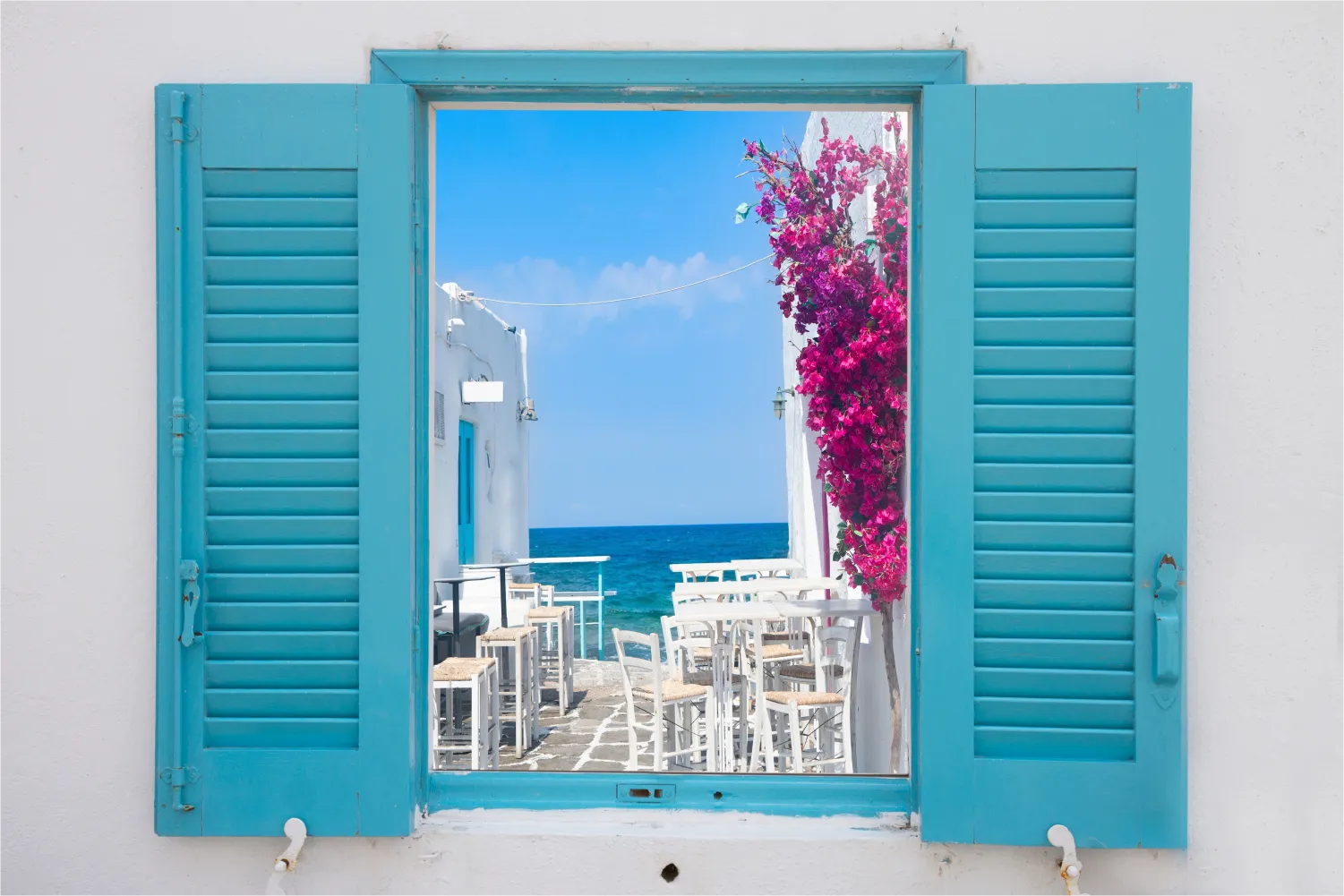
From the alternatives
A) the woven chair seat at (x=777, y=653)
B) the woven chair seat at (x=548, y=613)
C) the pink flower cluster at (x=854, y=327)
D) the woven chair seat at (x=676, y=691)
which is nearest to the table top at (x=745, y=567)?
the woven chair seat at (x=548, y=613)

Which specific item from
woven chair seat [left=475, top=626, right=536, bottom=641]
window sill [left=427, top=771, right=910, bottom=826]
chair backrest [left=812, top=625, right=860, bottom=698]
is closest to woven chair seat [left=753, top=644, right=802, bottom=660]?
chair backrest [left=812, top=625, right=860, bottom=698]

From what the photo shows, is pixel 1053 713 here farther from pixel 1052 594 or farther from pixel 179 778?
pixel 179 778

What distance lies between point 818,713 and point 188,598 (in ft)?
12.6

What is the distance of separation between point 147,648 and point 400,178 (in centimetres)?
126

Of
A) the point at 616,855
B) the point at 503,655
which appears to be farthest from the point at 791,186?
the point at 503,655

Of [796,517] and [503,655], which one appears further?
[796,517]

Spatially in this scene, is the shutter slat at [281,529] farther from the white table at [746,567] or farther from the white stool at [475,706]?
the white table at [746,567]

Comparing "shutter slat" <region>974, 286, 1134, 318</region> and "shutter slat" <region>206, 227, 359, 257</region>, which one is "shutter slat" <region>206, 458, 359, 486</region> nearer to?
"shutter slat" <region>206, 227, 359, 257</region>

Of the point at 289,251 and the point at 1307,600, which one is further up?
the point at 289,251

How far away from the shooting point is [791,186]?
4496 mm

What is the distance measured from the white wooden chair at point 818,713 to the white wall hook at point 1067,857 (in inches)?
80.8

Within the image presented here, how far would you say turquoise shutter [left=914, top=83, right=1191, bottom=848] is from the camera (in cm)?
212

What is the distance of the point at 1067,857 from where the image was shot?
2.07 metres

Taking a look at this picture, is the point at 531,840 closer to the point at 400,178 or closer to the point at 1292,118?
the point at 400,178
